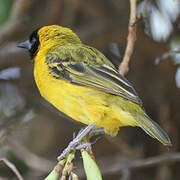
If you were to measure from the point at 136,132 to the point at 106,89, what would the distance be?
1878mm

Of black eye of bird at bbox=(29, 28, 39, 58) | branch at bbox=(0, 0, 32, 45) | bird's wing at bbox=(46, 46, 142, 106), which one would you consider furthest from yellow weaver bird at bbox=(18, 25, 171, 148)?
branch at bbox=(0, 0, 32, 45)

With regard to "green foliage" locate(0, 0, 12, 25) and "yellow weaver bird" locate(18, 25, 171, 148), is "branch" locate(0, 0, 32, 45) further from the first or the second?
"yellow weaver bird" locate(18, 25, 171, 148)

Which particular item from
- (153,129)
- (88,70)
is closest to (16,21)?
(88,70)

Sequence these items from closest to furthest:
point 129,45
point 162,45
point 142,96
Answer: point 129,45, point 162,45, point 142,96

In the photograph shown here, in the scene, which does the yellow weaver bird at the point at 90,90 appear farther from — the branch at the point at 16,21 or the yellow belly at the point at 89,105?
the branch at the point at 16,21

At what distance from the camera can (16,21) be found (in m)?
4.45

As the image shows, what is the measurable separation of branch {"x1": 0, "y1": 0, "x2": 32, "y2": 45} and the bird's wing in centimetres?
62

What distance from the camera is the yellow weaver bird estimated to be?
333 centimetres

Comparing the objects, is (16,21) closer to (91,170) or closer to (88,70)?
(88,70)

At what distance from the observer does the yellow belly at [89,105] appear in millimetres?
3387

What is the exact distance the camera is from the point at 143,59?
522cm

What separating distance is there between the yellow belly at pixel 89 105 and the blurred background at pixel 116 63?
872 mm

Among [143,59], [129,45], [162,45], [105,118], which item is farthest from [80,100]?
[143,59]

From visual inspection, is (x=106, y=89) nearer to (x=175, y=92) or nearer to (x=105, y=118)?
(x=105, y=118)
